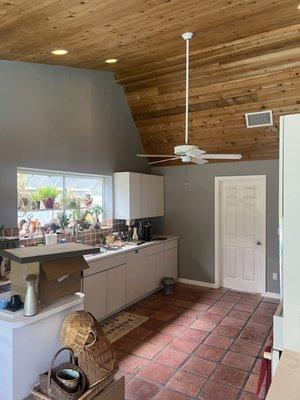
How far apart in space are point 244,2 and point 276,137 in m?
2.74

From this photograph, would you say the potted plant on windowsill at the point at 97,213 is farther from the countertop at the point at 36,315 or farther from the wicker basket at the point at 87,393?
the wicker basket at the point at 87,393

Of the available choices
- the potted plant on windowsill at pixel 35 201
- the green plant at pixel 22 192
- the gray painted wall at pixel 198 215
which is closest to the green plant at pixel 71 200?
the potted plant on windowsill at pixel 35 201

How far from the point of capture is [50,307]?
6.59ft

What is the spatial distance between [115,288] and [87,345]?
2.52 meters

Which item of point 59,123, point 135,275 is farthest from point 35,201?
point 135,275

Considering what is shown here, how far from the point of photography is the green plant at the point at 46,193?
421cm

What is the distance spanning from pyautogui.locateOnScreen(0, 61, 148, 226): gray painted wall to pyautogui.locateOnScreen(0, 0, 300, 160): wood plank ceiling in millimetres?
354

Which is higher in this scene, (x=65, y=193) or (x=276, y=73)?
(x=276, y=73)

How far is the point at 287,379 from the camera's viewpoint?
1448 millimetres

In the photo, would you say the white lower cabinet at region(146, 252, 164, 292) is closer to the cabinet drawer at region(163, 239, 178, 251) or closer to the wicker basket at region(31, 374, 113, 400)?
the cabinet drawer at region(163, 239, 178, 251)

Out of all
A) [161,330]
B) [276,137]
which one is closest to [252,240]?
[276,137]

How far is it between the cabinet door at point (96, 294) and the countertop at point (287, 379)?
8.95ft

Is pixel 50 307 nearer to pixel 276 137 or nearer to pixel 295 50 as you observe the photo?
pixel 295 50

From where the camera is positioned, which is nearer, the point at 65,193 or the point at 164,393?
the point at 164,393
